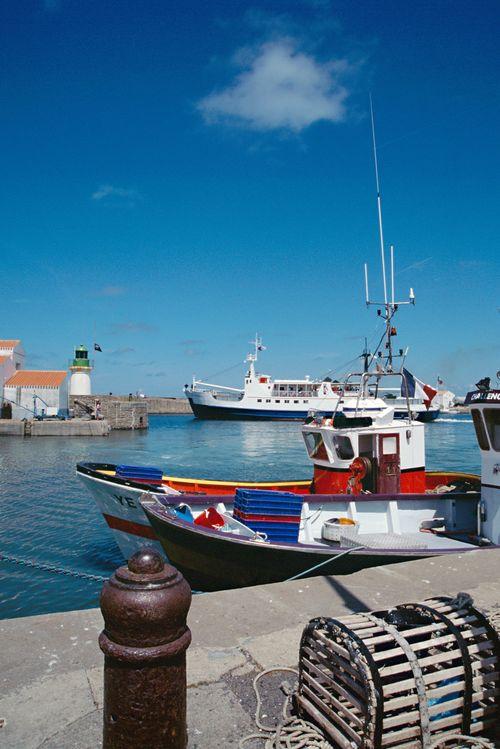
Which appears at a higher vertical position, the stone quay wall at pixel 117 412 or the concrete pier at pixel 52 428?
the stone quay wall at pixel 117 412

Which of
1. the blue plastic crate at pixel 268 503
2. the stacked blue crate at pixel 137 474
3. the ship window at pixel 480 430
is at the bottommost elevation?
the blue plastic crate at pixel 268 503

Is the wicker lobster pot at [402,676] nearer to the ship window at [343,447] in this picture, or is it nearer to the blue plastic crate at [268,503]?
the blue plastic crate at [268,503]

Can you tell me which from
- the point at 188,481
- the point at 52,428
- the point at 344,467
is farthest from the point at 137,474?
the point at 52,428

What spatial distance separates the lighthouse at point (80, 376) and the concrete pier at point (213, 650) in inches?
2705

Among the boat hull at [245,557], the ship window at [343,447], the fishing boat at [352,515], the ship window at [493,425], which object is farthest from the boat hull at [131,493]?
the ship window at [493,425]

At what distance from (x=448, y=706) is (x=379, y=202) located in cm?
1348

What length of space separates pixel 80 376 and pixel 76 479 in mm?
47291

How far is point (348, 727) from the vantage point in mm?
3074

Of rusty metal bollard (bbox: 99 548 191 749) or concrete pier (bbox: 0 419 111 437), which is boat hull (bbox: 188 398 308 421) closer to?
concrete pier (bbox: 0 419 111 437)

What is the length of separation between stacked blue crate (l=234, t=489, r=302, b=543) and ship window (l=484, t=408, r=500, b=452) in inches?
139

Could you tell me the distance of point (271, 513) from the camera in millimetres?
9953

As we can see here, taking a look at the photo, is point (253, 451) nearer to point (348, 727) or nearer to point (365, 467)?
point (365, 467)

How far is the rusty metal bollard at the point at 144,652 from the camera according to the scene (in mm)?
2283

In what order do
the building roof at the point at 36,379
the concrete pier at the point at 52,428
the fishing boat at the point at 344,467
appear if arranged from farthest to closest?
1. the building roof at the point at 36,379
2. the concrete pier at the point at 52,428
3. the fishing boat at the point at 344,467
